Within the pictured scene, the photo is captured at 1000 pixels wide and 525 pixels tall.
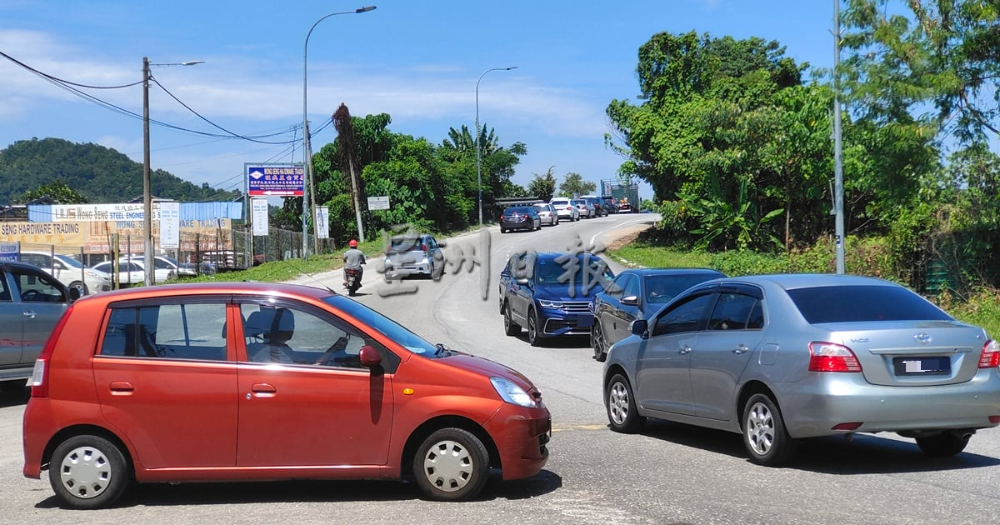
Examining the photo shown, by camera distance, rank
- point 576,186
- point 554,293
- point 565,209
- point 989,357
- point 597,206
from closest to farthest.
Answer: point 989,357 → point 554,293 → point 565,209 → point 597,206 → point 576,186

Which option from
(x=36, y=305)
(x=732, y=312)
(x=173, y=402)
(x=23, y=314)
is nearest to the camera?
(x=173, y=402)

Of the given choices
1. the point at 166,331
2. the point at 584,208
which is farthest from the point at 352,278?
the point at 584,208

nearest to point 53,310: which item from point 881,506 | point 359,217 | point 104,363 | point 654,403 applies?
point 104,363

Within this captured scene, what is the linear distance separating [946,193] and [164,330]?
19.8 metres

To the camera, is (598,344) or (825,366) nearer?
(825,366)

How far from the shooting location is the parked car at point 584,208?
77.2 metres

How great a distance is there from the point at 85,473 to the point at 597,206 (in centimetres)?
7425

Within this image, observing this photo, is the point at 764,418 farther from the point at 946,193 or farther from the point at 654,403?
the point at 946,193

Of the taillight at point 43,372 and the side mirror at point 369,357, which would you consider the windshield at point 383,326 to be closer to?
the side mirror at point 369,357

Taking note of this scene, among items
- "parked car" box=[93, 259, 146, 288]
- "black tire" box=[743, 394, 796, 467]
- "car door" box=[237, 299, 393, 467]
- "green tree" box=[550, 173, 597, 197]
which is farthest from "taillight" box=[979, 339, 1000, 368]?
"green tree" box=[550, 173, 597, 197]

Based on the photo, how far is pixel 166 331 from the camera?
23.2 ft

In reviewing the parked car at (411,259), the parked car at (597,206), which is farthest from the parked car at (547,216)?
the parked car at (411,259)

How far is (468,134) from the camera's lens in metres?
89.0

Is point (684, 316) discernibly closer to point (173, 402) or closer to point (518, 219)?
point (173, 402)
